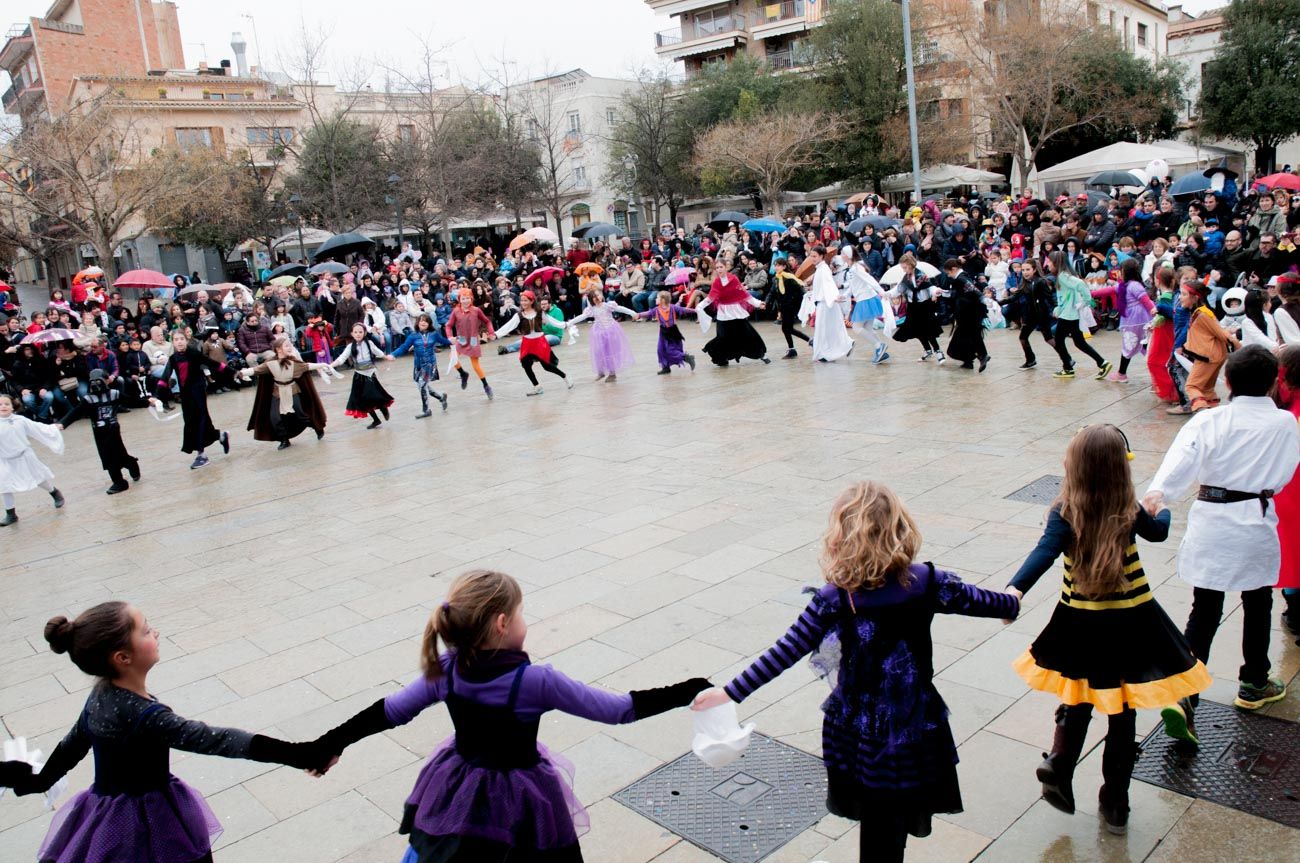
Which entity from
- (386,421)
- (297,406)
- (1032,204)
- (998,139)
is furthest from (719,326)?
(998,139)

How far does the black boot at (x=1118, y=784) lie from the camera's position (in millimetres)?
3461

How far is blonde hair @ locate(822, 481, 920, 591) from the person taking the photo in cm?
287

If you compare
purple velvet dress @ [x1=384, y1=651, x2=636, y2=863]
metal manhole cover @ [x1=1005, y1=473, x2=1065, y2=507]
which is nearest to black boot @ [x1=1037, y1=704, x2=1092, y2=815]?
purple velvet dress @ [x1=384, y1=651, x2=636, y2=863]

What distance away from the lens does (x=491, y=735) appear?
2.71 metres

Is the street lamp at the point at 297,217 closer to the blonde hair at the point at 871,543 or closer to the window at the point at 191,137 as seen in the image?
the window at the point at 191,137

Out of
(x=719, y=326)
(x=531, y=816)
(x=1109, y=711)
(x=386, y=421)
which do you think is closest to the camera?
(x=531, y=816)

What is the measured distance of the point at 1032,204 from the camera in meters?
20.2

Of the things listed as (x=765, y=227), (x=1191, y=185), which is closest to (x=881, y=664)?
(x=1191, y=185)

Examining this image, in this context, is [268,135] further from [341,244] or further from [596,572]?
[596,572]

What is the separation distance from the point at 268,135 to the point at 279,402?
106 ft

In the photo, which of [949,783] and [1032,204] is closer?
[949,783]

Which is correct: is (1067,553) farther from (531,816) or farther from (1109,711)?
(531,816)

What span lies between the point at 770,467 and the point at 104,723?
6.85 meters

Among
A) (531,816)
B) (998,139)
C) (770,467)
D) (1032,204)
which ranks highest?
(998,139)
